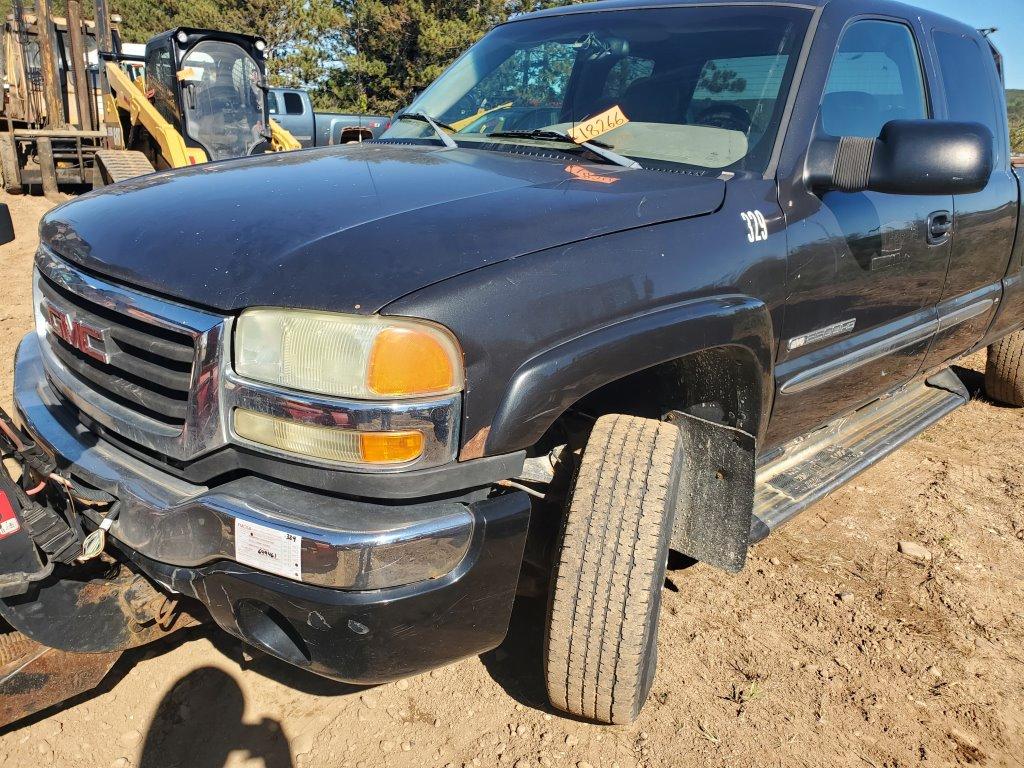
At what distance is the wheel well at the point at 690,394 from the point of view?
2420 mm

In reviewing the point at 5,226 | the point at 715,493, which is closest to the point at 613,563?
the point at 715,493

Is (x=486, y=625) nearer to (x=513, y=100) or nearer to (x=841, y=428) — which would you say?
(x=513, y=100)

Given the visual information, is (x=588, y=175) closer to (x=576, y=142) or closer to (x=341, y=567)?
(x=576, y=142)

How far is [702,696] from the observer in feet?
8.32

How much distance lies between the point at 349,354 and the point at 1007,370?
4751mm

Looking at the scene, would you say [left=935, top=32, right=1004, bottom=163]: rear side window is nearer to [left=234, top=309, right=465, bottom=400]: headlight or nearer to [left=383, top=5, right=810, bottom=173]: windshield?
[left=383, top=5, right=810, bottom=173]: windshield

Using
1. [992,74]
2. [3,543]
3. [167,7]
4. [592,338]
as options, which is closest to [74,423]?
[3,543]

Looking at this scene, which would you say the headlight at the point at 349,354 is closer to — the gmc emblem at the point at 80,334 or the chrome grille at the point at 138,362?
the chrome grille at the point at 138,362

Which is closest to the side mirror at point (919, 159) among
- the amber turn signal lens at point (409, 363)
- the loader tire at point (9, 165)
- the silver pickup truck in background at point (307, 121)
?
the amber turn signal lens at point (409, 363)

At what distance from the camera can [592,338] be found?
6.15 ft

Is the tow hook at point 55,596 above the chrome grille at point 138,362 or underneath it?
underneath

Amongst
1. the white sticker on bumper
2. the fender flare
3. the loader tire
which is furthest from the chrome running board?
the loader tire

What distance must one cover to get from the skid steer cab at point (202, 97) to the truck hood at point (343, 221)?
765 centimetres

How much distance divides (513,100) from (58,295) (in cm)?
172
